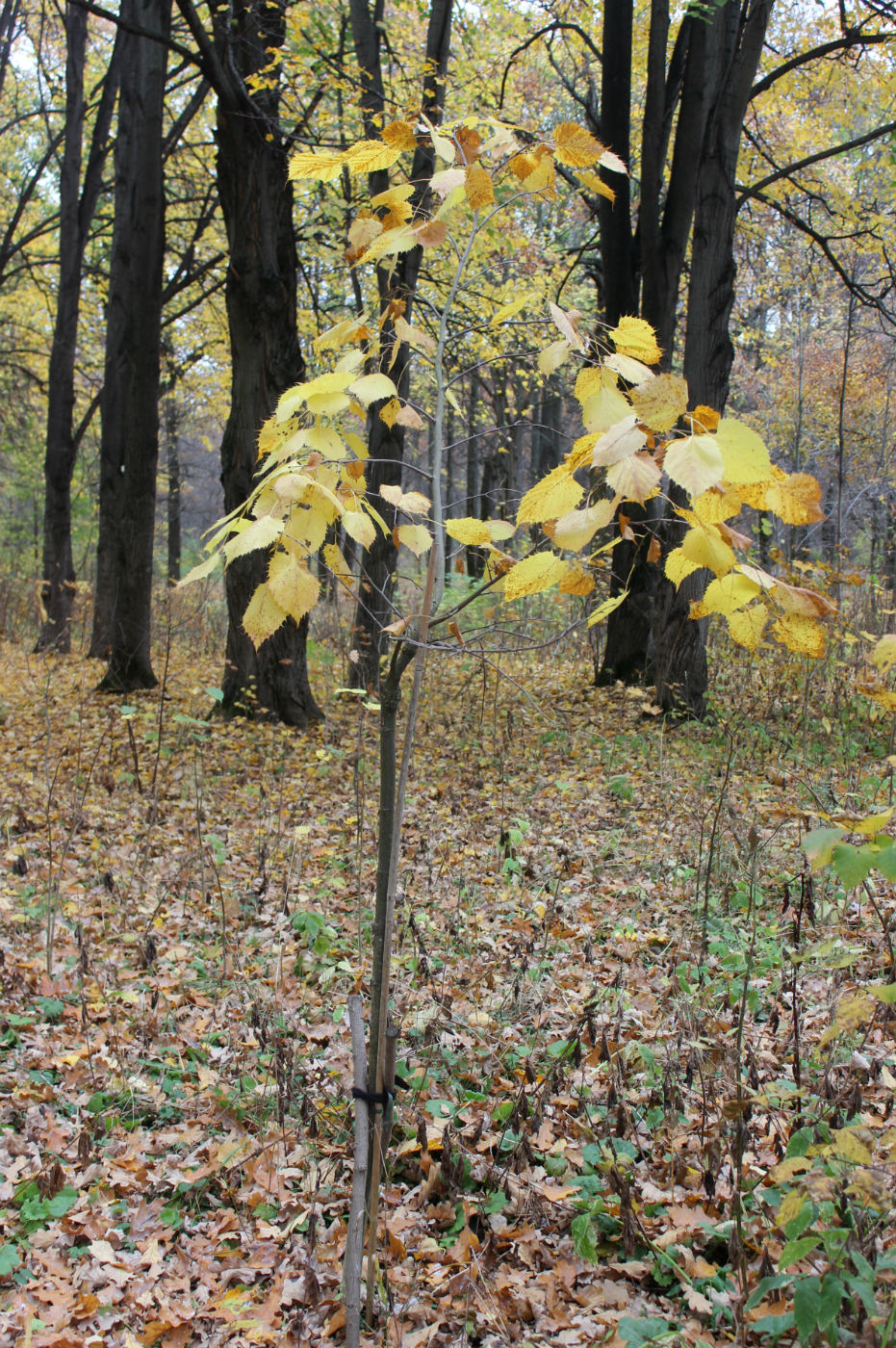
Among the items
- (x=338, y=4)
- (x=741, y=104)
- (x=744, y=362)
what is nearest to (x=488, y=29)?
(x=338, y=4)

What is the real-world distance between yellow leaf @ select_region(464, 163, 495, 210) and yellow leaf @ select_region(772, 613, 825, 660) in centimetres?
91

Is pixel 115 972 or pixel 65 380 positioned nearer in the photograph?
pixel 115 972

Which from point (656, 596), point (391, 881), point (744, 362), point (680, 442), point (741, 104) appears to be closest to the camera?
point (680, 442)

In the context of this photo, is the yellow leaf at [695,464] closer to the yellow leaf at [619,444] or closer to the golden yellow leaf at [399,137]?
the yellow leaf at [619,444]

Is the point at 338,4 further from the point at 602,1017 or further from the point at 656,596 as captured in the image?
the point at 602,1017

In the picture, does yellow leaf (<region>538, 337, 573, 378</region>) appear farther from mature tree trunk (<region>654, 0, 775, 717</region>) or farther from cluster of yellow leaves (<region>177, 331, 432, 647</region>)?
mature tree trunk (<region>654, 0, 775, 717</region>)

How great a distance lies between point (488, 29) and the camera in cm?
1048

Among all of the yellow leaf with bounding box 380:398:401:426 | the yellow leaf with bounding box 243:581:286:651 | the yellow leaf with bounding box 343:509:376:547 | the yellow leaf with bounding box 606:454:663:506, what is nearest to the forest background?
the yellow leaf with bounding box 380:398:401:426

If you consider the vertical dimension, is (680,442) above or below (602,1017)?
above

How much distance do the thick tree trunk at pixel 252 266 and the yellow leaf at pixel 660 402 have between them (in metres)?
5.68

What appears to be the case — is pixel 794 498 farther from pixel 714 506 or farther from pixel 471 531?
pixel 471 531

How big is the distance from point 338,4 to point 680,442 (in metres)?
9.13

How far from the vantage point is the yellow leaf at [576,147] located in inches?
60.9

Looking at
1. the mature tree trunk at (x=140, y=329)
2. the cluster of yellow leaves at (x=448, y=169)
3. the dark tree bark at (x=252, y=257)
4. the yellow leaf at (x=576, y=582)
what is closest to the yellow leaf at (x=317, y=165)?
the cluster of yellow leaves at (x=448, y=169)
